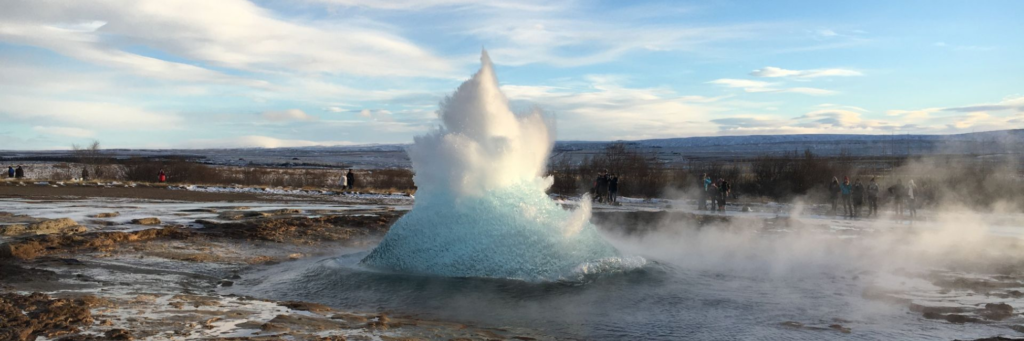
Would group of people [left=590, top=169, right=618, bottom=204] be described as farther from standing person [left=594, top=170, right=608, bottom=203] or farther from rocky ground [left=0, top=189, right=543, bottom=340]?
rocky ground [left=0, top=189, right=543, bottom=340]

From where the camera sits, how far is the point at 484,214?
10.1 metres

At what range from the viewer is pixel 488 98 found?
34.1 feet

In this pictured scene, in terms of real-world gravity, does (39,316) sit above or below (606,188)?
below

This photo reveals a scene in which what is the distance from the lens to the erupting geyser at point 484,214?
32.2 ft

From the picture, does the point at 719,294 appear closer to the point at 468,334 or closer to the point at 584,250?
the point at 584,250

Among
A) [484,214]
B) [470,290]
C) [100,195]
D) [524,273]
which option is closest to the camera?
[470,290]

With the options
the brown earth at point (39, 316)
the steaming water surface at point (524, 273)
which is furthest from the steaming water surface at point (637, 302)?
the brown earth at point (39, 316)

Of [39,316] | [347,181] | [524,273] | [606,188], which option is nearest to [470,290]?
[524,273]

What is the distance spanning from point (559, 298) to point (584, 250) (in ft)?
5.54

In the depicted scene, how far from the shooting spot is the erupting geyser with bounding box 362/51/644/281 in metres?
9.83

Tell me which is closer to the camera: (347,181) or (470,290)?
(470,290)

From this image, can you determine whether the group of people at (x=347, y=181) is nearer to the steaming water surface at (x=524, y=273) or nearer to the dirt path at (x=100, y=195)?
the dirt path at (x=100, y=195)

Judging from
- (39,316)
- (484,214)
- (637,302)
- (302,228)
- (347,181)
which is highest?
(484,214)

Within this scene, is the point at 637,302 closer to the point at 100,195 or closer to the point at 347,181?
the point at 100,195
